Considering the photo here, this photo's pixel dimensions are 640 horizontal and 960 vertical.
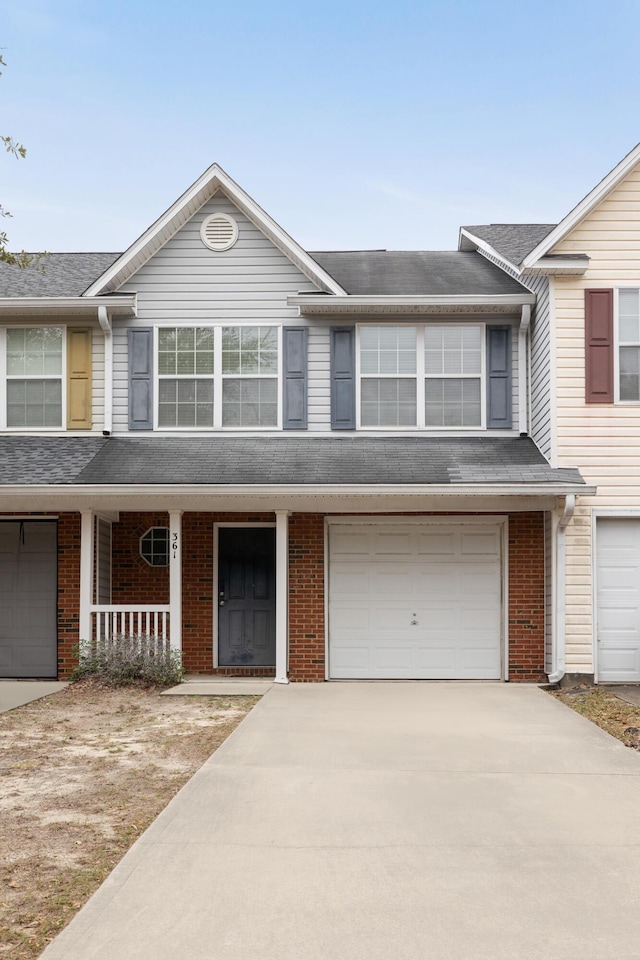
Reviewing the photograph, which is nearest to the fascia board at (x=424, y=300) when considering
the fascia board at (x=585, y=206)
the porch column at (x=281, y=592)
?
the fascia board at (x=585, y=206)

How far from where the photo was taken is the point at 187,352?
14.2m

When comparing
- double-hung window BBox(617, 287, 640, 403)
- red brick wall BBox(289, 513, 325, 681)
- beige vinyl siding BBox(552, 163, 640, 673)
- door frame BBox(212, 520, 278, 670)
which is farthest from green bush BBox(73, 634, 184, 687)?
double-hung window BBox(617, 287, 640, 403)

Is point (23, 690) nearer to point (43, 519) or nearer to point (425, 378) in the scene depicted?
point (43, 519)

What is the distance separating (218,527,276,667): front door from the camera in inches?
543

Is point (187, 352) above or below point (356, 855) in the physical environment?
above

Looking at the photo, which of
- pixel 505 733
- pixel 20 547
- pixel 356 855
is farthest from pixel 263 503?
pixel 356 855

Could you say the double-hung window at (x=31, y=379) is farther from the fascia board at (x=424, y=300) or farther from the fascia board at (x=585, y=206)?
the fascia board at (x=585, y=206)

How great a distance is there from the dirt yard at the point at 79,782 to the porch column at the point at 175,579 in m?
1.04

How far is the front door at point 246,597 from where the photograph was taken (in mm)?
13797

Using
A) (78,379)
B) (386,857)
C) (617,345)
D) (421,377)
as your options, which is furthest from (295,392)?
(386,857)

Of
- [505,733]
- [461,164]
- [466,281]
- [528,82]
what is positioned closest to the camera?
[505,733]

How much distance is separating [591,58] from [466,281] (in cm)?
1956

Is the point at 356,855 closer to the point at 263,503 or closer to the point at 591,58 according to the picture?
the point at 263,503

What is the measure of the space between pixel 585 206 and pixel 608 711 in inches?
260
